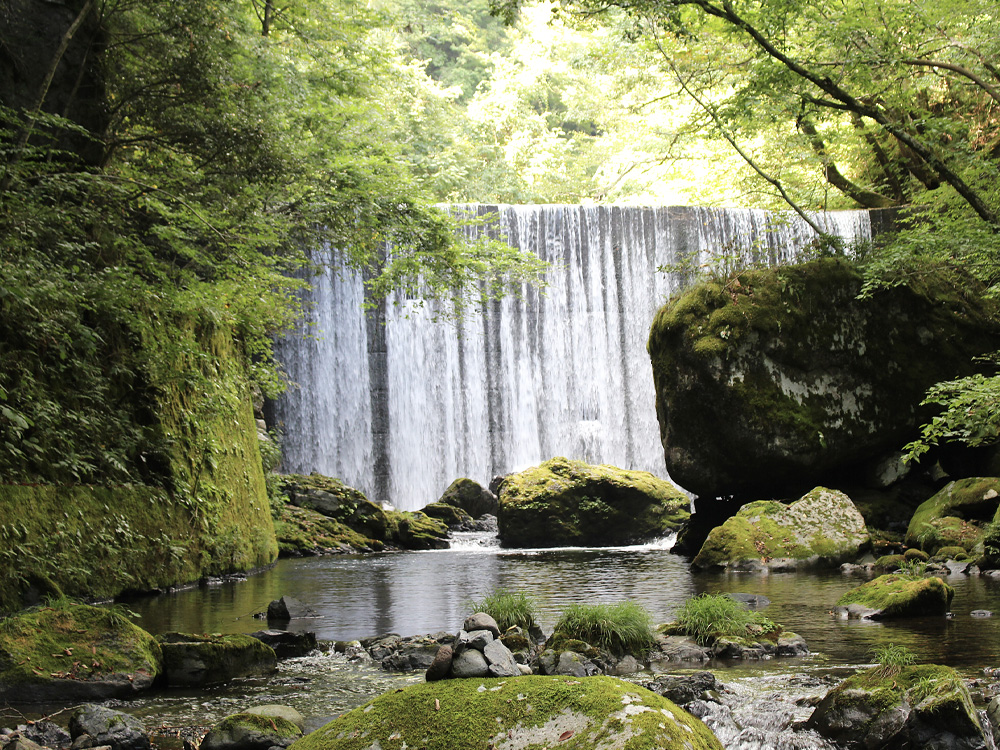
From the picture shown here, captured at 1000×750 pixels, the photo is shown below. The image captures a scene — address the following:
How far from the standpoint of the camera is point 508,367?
2055cm

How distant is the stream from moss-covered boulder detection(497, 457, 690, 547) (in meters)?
1.33

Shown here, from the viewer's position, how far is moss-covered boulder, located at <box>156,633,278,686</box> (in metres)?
4.82

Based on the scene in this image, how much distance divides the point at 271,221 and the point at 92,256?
200 centimetres

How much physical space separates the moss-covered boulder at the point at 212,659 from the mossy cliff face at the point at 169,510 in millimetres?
1714

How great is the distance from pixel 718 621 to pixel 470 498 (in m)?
12.6

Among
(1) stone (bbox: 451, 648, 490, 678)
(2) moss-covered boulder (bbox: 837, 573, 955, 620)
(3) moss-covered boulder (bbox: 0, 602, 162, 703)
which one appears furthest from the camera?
(2) moss-covered boulder (bbox: 837, 573, 955, 620)

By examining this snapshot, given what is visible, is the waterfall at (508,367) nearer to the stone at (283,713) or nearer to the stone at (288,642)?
the stone at (288,642)

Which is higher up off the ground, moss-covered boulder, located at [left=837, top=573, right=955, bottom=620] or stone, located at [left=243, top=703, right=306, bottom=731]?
stone, located at [left=243, top=703, right=306, bottom=731]

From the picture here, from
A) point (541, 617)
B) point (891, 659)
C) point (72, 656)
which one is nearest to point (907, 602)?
point (891, 659)

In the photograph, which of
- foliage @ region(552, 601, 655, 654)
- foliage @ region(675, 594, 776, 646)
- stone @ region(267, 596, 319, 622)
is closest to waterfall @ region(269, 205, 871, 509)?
stone @ region(267, 596, 319, 622)

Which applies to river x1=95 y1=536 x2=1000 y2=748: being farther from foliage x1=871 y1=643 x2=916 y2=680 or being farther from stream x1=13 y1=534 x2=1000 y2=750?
foliage x1=871 y1=643 x2=916 y2=680

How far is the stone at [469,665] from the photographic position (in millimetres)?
2971

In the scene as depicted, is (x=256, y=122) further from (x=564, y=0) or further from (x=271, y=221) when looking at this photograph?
(x=564, y=0)

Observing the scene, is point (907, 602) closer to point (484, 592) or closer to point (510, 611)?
point (510, 611)
